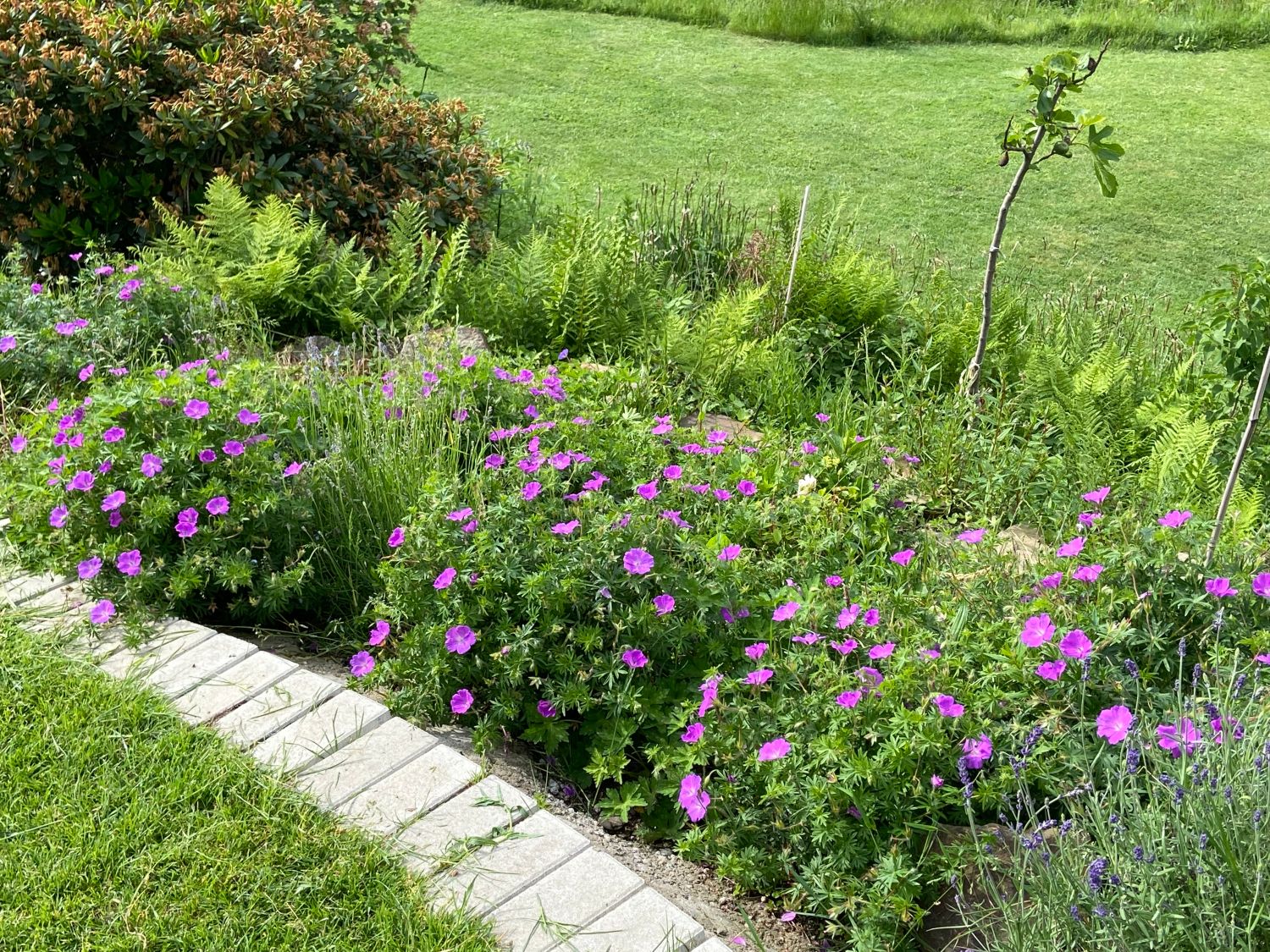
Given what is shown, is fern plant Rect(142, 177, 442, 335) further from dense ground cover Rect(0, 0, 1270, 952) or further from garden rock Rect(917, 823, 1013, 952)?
garden rock Rect(917, 823, 1013, 952)

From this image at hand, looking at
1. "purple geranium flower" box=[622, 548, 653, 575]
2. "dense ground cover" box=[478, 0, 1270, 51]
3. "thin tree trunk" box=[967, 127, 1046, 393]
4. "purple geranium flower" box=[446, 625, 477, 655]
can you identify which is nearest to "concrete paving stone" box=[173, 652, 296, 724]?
"purple geranium flower" box=[446, 625, 477, 655]

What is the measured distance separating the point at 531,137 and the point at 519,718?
6.10 metres

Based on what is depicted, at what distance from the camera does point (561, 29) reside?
34.7 feet

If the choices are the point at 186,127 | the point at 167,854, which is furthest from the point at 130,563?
the point at 186,127

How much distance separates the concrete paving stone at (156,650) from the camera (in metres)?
2.87

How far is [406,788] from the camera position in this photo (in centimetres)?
253

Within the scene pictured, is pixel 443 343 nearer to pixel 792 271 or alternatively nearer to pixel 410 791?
pixel 792 271

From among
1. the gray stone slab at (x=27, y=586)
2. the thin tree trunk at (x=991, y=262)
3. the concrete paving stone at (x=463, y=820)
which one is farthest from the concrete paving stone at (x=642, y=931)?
the thin tree trunk at (x=991, y=262)

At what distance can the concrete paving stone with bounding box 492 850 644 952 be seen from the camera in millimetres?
2174

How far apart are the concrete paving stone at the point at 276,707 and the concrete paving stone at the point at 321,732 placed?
0.07 feet

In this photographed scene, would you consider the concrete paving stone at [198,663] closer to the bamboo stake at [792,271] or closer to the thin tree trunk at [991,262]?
the thin tree trunk at [991,262]

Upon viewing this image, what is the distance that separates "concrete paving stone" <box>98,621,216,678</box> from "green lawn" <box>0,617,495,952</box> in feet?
0.37

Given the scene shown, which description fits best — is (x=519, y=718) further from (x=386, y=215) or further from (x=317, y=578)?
(x=386, y=215)

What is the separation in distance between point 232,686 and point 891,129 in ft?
23.6
